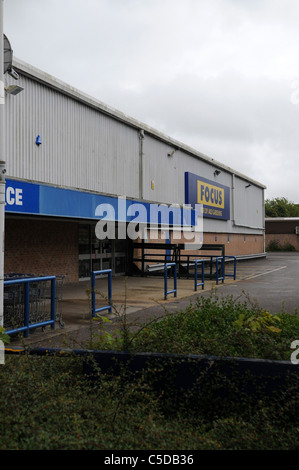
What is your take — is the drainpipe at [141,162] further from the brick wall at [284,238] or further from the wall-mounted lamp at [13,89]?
the brick wall at [284,238]

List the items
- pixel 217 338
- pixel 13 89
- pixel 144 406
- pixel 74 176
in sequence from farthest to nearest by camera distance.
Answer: pixel 74 176, pixel 13 89, pixel 217 338, pixel 144 406

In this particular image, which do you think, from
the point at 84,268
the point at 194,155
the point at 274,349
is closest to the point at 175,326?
the point at 274,349

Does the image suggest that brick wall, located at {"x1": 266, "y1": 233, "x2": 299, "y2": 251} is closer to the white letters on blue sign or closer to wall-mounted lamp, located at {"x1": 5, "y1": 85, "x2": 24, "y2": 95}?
the white letters on blue sign

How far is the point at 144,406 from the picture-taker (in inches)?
153

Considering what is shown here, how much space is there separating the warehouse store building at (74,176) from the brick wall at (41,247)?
Result: 3 cm

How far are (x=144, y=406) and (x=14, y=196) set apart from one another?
897 cm

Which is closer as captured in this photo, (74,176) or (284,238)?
(74,176)

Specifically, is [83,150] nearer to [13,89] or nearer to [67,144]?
[67,144]

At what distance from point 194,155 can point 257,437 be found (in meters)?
23.7

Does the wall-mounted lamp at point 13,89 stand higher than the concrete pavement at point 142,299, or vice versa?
the wall-mounted lamp at point 13,89

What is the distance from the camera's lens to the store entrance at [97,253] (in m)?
18.0

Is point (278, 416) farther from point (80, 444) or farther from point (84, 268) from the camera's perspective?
point (84, 268)

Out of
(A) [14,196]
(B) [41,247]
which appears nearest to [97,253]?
(B) [41,247]

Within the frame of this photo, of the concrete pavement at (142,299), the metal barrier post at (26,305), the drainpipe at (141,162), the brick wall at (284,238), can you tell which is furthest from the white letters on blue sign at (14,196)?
the brick wall at (284,238)
